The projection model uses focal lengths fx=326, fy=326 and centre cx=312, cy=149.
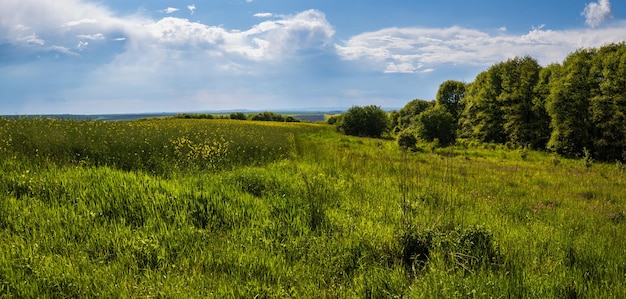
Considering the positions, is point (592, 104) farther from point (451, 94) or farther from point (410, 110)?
point (410, 110)

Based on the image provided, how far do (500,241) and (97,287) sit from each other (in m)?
5.36

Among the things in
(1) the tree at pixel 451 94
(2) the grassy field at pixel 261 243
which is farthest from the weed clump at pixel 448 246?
(1) the tree at pixel 451 94

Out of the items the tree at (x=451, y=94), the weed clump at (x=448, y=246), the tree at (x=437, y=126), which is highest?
the tree at (x=451, y=94)

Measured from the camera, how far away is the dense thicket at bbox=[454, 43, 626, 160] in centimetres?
3170

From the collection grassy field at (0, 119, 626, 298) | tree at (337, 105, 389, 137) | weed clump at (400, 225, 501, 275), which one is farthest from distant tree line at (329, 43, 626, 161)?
weed clump at (400, 225, 501, 275)

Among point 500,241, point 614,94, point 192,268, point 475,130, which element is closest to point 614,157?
point 614,94

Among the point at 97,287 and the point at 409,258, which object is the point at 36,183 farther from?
the point at 409,258

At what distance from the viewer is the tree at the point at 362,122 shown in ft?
217

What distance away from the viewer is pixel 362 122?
6588 centimetres

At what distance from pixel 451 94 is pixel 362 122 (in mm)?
18935

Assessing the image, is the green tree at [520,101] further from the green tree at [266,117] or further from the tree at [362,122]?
the green tree at [266,117]

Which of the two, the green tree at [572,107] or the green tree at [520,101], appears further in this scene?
the green tree at [520,101]

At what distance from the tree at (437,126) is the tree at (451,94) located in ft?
62.7

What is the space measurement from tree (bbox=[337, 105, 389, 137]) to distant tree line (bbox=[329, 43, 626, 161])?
16663 mm
